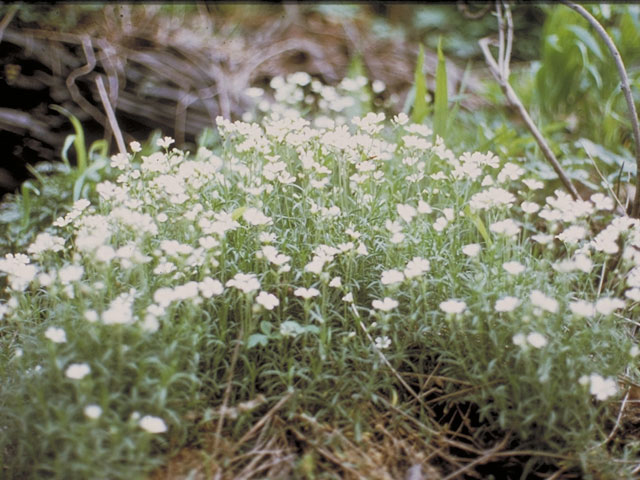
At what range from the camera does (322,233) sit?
2.02 meters

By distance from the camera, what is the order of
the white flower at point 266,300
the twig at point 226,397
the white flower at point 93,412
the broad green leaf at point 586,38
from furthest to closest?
the broad green leaf at point 586,38 → the white flower at point 266,300 → the twig at point 226,397 → the white flower at point 93,412

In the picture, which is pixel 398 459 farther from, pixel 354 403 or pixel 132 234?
pixel 132 234

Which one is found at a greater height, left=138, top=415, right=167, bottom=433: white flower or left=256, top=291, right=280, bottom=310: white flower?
left=256, top=291, right=280, bottom=310: white flower

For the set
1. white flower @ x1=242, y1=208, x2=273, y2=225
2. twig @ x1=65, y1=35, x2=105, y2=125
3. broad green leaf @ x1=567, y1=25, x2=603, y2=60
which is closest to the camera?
white flower @ x1=242, y1=208, x2=273, y2=225

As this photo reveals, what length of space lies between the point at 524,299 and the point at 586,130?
2.49 meters

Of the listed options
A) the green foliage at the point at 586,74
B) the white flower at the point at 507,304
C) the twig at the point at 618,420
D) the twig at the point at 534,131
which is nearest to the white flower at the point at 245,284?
the white flower at the point at 507,304

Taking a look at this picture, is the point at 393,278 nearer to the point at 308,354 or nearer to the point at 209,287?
the point at 308,354

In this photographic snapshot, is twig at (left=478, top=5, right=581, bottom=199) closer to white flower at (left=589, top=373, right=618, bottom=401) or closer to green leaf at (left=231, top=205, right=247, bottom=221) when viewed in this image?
white flower at (left=589, top=373, right=618, bottom=401)

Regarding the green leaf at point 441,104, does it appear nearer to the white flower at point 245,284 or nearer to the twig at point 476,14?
the twig at point 476,14

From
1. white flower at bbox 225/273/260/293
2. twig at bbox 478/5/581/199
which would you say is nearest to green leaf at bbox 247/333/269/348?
white flower at bbox 225/273/260/293

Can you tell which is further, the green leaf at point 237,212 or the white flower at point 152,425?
the green leaf at point 237,212

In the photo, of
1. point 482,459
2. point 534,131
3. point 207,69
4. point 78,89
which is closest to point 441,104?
point 534,131

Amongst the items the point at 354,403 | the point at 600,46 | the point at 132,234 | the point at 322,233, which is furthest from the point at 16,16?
the point at 600,46

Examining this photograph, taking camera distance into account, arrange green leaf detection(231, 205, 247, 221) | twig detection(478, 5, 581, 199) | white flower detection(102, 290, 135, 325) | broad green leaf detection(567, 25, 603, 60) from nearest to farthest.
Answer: white flower detection(102, 290, 135, 325)
green leaf detection(231, 205, 247, 221)
twig detection(478, 5, 581, 199)
broad green leaf detection(567, 25, 603, 60)
